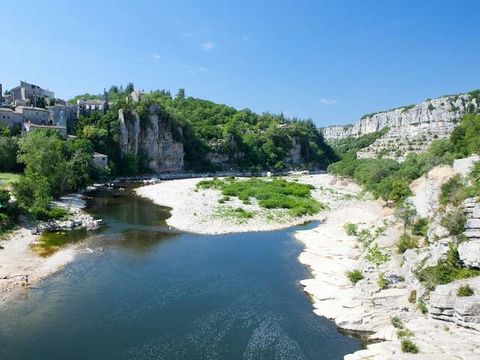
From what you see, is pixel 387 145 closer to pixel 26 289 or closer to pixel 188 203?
pixel 188 203

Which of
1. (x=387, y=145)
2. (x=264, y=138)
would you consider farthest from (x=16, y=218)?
(x=387, y=145)

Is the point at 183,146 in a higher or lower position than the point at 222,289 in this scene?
higher

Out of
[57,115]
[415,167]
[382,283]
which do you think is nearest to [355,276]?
[382,283]

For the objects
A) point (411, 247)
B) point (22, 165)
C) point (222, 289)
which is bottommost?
point (222, 289)

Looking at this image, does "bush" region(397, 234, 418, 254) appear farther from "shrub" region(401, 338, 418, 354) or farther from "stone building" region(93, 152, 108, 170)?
"stone building" region(93, 152, 108, 170)

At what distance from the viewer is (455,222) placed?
25078 mm

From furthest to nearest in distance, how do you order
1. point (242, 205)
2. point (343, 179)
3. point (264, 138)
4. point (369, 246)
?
1. point (264, 138)
2. point (343, 179)
3. point (242, 205)
4. point (369, 246)

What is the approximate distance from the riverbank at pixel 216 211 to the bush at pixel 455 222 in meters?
22.3

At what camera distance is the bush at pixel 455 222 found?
2492 cm

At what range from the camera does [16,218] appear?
1572 inches

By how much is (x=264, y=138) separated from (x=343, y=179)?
55947mm

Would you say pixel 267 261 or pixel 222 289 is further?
pixel 267 261

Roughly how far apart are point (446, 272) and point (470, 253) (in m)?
1.60

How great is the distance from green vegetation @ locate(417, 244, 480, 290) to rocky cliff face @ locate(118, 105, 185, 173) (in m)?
86.3
